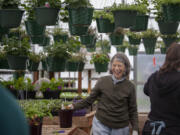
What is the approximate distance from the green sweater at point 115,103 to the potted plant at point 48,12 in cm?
71

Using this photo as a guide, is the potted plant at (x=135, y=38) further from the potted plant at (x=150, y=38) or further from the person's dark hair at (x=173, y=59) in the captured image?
the person's dark hair at (x=173, y=59)

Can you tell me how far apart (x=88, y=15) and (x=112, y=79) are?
695mm

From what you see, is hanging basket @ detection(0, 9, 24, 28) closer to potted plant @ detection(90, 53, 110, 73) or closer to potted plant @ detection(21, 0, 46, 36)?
potted plant @ detection(21, 0, 46, 36)

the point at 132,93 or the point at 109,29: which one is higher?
the point at 109,29

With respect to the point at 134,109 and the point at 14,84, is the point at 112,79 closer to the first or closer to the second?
the point at 134,109

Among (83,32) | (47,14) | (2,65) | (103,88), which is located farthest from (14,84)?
(103,88)

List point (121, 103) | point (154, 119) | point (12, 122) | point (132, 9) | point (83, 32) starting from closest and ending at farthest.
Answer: point (12, 122)
point (154, 119)
point (121, 103)
point (132, 9)
point (83, 32)

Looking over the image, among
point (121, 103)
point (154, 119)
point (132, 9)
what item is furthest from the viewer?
point (132, 9)

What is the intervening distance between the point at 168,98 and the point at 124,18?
1265mm

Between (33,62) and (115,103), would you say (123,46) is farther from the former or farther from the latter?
(115,103)

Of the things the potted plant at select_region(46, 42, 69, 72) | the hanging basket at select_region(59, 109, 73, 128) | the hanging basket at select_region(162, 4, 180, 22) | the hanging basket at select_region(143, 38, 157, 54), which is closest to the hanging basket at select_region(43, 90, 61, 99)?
the potted plant at select_region(46, 42, 69, 72)

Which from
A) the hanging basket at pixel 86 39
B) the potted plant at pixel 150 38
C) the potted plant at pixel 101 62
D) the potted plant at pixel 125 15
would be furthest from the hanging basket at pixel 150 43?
the potted plant at pixel 101 62

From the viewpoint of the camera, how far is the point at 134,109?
8.21 ft

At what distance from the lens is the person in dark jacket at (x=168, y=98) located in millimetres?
1861
